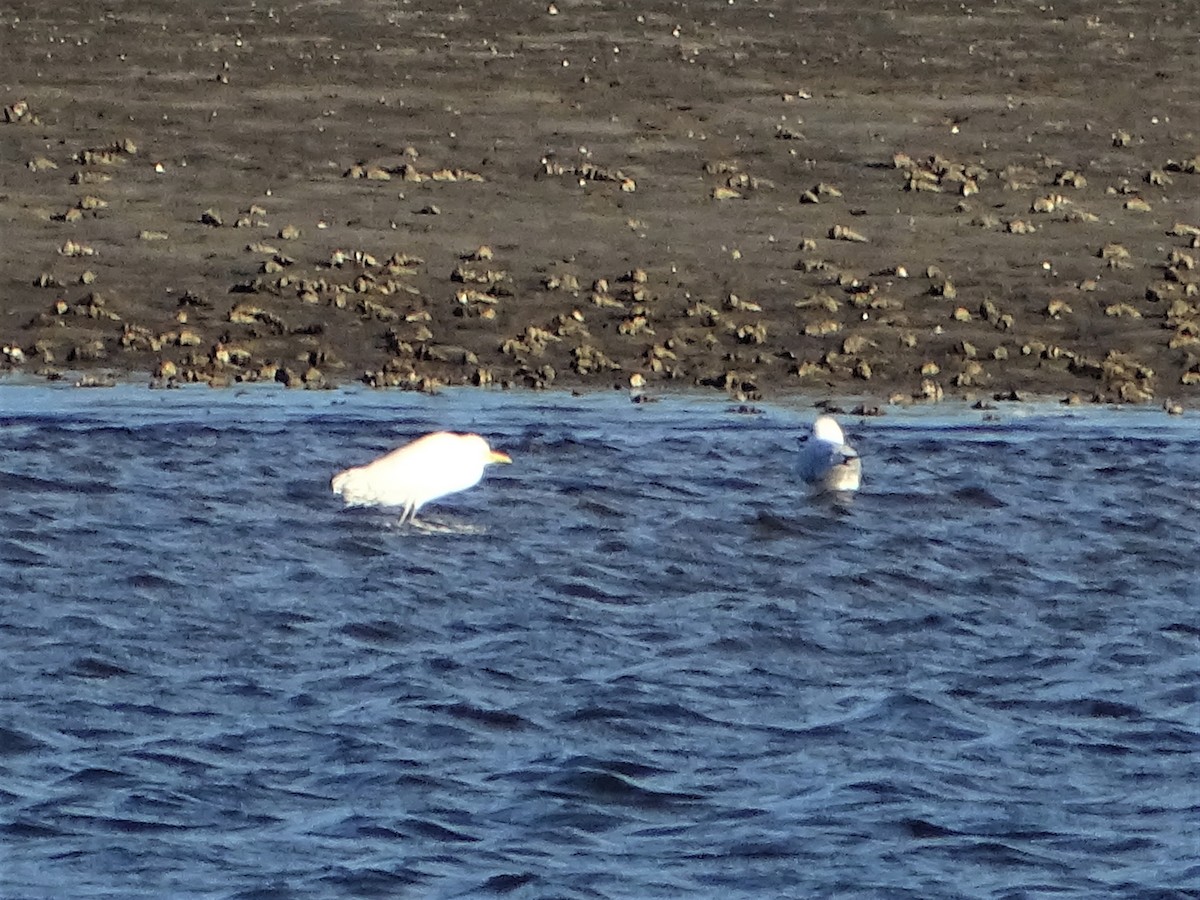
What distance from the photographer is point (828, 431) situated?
437 inches

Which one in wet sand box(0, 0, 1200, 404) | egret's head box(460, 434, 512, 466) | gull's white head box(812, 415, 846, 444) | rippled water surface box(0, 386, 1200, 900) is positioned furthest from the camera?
wet sand box(0, 0, 1200, 404)

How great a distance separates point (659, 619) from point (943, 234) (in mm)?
6141

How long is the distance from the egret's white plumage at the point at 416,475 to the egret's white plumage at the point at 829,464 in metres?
1.28

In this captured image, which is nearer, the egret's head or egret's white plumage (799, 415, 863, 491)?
egret's white plumage (799, 415, 863, 491)

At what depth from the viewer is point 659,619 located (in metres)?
9.37

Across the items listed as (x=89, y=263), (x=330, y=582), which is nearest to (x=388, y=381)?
(x=89, y=263)

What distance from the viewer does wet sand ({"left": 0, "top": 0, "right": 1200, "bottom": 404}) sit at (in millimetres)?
13188

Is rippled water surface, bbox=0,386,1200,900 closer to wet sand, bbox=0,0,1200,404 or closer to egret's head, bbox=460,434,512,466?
egret's head, bbox=460,434,512,466

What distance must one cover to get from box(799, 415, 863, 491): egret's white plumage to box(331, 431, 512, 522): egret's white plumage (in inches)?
50.5

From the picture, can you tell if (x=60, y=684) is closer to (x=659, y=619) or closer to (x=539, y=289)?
(x=659, y=619)

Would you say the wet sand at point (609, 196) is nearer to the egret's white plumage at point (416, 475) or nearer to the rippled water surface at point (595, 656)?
the rippled water surface at point (595, 656)

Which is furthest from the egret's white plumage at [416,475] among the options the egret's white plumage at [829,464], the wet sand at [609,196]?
the wet sand at [609,196]

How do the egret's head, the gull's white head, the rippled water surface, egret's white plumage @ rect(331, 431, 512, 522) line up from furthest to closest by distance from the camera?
the gull's white head → the egret's head → egret's white plumage @ rect(331, 431, 512, 522) → the rippled water surface

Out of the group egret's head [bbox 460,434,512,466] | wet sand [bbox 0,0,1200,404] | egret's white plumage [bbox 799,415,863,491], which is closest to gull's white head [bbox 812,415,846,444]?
egret's white plumage [bbox 799,415,863,491]
